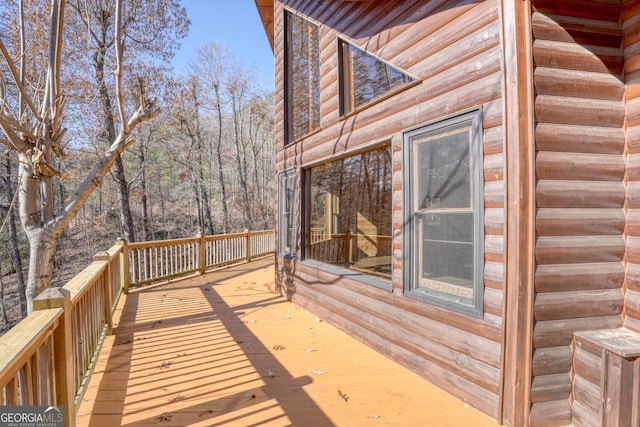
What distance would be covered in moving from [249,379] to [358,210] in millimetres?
5880

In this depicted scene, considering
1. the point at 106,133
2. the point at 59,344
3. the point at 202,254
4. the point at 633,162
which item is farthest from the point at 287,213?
the point at 106,133

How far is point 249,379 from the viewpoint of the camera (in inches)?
116

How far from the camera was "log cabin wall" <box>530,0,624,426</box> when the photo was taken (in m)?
2.18

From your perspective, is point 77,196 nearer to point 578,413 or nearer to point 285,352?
point 285,352

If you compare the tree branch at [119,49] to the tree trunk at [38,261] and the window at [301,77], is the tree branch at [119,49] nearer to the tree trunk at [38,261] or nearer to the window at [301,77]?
the tree trunk at [38,261]

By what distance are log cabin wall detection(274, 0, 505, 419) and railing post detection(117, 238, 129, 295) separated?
358 cm

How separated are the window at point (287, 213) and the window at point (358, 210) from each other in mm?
694

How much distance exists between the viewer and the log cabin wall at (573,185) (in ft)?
7.15

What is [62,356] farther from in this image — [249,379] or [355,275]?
[355,275]

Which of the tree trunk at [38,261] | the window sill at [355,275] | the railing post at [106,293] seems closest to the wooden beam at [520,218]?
the window sill at [355,275]

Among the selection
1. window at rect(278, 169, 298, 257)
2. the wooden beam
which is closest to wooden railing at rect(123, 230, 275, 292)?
window at rect(278, 169, 298, 257)

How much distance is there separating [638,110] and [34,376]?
12.4 ft

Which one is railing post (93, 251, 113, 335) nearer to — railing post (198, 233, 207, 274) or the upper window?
the upper window

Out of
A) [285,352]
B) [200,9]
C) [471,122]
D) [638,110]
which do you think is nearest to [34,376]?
[285,352]
